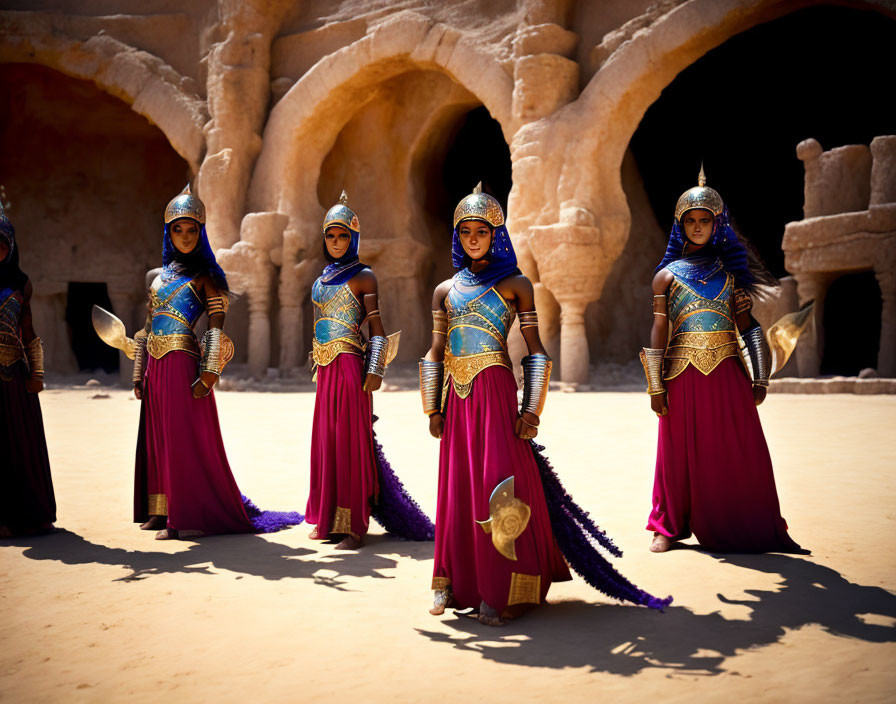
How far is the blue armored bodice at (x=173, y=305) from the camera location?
4.89 meters

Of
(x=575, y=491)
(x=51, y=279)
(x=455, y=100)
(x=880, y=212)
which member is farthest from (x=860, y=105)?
(x=51, y=279)

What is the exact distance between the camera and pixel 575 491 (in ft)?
18.7

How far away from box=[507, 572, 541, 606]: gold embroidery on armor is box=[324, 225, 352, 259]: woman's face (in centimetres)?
245

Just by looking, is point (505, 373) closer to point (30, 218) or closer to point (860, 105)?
point (860, 105)

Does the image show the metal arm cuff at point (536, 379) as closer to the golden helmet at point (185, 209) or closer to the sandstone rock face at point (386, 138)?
the golden helmet at point (185, 209)

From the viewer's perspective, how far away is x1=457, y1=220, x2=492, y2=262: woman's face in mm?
3461

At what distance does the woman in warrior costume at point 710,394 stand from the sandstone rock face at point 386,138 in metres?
8.99

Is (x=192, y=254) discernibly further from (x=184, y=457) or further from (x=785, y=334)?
(x=785, y=334)

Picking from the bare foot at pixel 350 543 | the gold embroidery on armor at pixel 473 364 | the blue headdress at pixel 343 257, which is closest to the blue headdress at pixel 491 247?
the gold embroidery on armor at pixel 473 364

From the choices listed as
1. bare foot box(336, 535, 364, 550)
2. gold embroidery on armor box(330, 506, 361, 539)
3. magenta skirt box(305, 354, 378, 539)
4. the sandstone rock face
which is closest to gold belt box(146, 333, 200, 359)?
magenta skirt box(305, 354, 378, 539)

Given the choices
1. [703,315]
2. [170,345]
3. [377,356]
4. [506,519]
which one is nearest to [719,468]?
[703,315]

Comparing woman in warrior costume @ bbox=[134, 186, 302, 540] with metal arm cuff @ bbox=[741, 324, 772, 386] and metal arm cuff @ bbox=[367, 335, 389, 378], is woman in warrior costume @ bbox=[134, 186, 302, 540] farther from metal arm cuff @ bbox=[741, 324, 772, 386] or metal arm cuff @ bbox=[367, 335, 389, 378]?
metal arm cuff @ bbox=[741, 324, 772, 386]

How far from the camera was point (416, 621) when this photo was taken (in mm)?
3215

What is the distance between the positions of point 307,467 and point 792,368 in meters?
9.05
